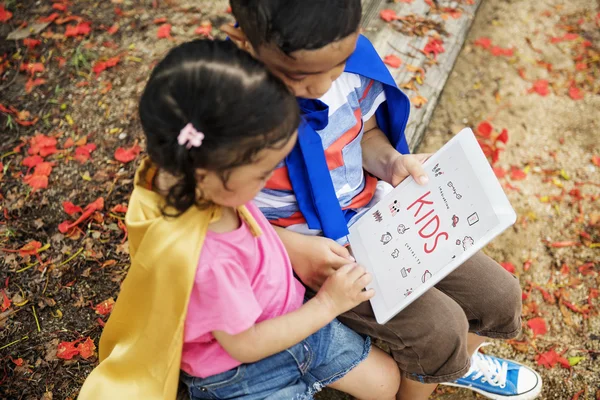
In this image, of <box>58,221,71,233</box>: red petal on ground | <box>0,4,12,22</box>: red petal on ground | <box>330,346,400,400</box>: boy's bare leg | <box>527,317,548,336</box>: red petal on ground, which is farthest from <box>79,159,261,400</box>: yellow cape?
<box>0,4,12,22</box>: red petal on ground

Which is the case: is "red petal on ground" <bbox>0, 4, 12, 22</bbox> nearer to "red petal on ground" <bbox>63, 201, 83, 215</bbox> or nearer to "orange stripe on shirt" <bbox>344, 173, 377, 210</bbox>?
"red petal on ground" <bbox>63, 201, 83, 215</bbox>

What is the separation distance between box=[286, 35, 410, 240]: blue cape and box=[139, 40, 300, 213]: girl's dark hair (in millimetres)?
400

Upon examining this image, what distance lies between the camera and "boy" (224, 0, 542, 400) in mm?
1665

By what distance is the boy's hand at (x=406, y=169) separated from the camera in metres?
1.68

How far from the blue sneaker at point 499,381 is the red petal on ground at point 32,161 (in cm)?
226

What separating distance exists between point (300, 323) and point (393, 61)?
1.69m

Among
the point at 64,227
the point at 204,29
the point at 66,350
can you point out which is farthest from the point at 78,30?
the point at 66,350

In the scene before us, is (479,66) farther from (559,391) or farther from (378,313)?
(378,313)

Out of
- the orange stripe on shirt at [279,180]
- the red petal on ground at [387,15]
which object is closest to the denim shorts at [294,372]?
the orange stripe on shirt at [279,180]

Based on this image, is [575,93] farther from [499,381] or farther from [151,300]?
→ [151,300]

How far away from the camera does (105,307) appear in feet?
7.34

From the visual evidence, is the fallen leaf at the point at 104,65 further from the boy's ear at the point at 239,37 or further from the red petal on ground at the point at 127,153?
the boy's ear at the point at 239,37

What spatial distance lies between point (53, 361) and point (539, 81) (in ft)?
10.5

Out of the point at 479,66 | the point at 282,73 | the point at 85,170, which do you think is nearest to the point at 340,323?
the point at 282,73
